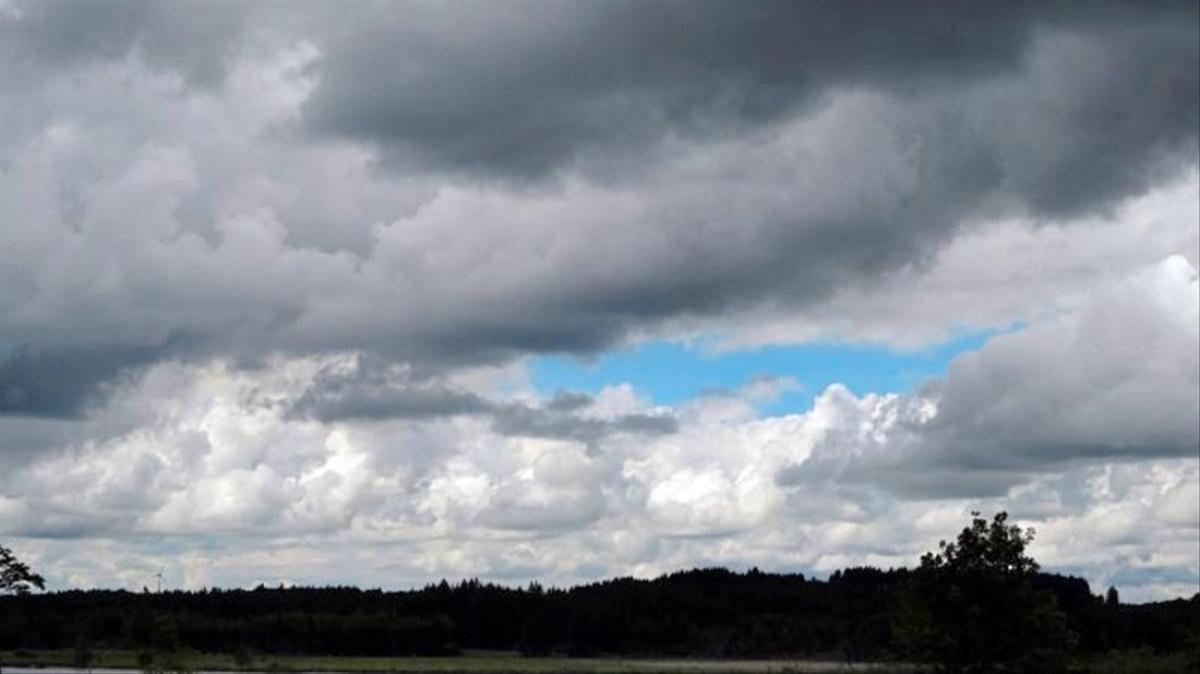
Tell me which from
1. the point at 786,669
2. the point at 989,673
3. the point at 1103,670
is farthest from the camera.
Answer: the point at 786,669

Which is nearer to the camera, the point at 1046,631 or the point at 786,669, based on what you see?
the point at 1046,631

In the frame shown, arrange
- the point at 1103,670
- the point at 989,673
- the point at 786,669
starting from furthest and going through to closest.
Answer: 1. the point at 786,669
2. the point at 1103,670
3. the point at 989,673

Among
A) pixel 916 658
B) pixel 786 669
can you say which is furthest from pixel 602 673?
pixel 916 658

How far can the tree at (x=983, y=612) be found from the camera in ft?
436

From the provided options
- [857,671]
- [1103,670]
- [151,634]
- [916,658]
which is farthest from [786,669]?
[151,634]

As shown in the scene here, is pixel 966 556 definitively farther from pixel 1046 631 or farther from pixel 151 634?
pixel 151 634

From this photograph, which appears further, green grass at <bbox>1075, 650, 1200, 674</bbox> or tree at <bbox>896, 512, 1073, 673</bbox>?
green grass at <bbox>1075, 650, 1200, 674</bbox>

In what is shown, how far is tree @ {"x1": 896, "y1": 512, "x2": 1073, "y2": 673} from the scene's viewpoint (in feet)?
436

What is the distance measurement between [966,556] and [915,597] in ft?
17.0

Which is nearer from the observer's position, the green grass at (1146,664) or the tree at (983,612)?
the tree at (983,612)

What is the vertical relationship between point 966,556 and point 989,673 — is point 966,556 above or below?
above

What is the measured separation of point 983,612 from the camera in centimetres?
13338

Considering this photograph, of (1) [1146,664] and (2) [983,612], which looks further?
(1) [1146,664]

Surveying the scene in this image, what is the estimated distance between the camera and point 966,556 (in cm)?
13500
